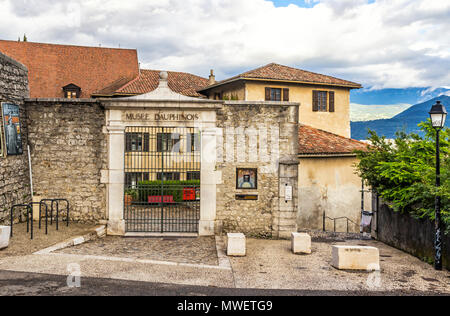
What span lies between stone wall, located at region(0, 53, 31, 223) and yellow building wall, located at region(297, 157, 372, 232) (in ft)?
37.4

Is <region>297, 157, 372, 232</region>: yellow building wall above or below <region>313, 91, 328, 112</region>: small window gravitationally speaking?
below

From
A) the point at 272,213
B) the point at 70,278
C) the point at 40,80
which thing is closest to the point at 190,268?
the point at 70,278

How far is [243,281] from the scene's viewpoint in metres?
8.12

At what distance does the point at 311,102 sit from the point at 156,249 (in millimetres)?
19453

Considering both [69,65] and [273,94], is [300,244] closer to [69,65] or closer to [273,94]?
[273,94]

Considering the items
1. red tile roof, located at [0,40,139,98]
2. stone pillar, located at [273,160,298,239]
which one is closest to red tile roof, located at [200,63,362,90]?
red tile roof, located at [0,40,139,98]

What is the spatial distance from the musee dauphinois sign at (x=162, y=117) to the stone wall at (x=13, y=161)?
339 cm

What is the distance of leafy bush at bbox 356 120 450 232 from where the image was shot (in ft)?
33.9

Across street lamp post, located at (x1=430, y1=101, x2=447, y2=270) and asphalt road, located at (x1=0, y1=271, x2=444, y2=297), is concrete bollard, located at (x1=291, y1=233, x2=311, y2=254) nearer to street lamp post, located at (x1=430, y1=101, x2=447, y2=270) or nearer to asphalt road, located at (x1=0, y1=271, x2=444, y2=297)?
street lamp post, located at (x1=430, y1=101, x2=447, y2=270)

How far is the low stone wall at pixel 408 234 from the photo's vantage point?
10.6 meters

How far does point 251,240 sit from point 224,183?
2051 millimetres

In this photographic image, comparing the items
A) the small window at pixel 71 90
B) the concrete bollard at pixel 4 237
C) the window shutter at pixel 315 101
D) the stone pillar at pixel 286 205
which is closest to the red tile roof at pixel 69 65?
the small window at pixel 71 90

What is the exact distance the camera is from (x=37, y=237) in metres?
10.6

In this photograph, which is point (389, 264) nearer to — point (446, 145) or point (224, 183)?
point (446, 145)
